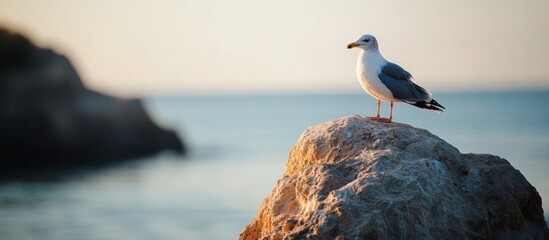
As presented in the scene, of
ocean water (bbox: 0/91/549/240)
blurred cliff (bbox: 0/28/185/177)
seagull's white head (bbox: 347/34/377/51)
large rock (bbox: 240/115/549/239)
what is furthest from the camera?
blurred cliff (bbox: 0/28/185/177)

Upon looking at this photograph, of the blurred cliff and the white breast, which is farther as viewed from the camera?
the blurred cliff

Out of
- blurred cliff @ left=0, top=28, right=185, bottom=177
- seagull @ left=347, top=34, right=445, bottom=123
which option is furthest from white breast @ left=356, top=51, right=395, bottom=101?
blurred cliff @ left=0, top=28, right=185, bottom=177

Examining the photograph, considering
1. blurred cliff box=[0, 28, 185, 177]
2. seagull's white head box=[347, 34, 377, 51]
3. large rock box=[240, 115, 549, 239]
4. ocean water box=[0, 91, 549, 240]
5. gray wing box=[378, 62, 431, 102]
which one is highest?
blurred cliff box=[0, 28, 185, 177]

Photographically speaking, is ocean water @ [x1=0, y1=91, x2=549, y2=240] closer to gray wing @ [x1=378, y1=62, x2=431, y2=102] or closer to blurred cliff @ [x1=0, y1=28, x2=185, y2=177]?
blurred cliff @ [x1=0, y1=28, x2=185, y2=177]

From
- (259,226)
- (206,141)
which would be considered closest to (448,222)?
(259,226)

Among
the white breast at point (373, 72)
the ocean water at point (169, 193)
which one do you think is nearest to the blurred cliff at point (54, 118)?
the ocean water at point (169, 193)

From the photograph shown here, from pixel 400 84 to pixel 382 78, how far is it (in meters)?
0.24

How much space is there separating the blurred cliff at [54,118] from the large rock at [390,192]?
120 ft

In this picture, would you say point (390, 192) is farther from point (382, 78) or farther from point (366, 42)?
point (366, 42)

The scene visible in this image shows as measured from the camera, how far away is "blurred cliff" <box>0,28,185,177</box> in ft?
149

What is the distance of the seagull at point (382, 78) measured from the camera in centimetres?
895

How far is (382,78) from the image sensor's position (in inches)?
352

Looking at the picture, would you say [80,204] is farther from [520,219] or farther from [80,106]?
[520,219]

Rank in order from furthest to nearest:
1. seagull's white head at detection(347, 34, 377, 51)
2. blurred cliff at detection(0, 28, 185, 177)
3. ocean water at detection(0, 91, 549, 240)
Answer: blurred cliff at detection(0, 28, 185, 177), ocean water at detection(0, 91, 549, 240), seagull's white head at detection(347, 34, 377, 51)
